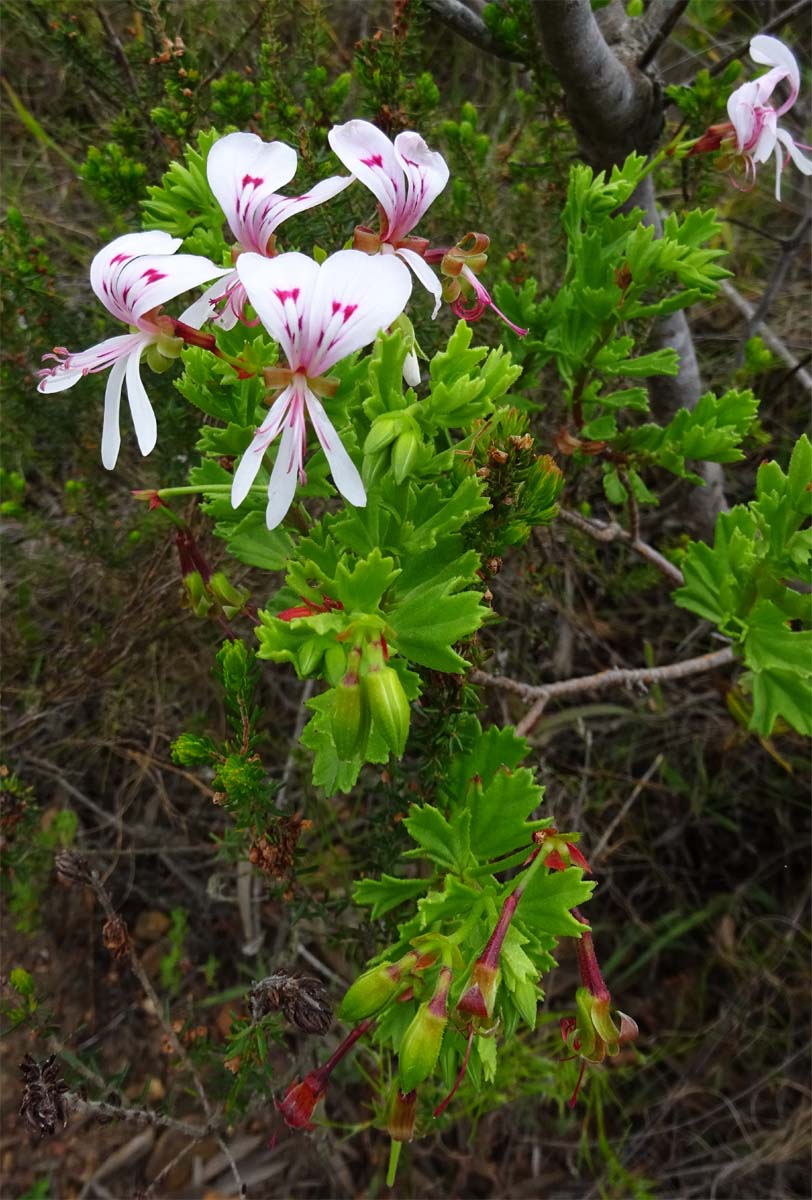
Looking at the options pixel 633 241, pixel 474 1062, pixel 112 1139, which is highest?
pixel 633 241

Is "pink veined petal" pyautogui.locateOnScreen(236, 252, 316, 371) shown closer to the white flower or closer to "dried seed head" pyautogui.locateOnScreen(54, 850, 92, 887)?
the white flower

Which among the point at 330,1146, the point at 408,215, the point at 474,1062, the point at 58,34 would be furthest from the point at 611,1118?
the point at 58,34

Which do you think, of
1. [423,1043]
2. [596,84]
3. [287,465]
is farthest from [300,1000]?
[596,84]

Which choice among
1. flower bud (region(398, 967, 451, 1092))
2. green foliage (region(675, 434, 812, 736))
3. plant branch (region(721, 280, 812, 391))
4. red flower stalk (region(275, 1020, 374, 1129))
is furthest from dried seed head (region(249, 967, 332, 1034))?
plant branch (region(721, 280, 812, 391))

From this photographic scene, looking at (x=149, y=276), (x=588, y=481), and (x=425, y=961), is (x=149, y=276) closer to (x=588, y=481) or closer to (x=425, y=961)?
(x=425, y=961)

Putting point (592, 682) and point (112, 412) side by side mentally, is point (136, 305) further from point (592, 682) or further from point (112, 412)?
point (592, 682)

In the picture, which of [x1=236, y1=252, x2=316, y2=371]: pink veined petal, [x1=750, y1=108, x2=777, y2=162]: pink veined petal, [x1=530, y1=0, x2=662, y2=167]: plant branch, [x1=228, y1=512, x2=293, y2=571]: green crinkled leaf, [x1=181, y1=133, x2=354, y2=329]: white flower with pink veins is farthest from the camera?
[x1=530, y1=0, x2=662, y2=167]: plant branch
